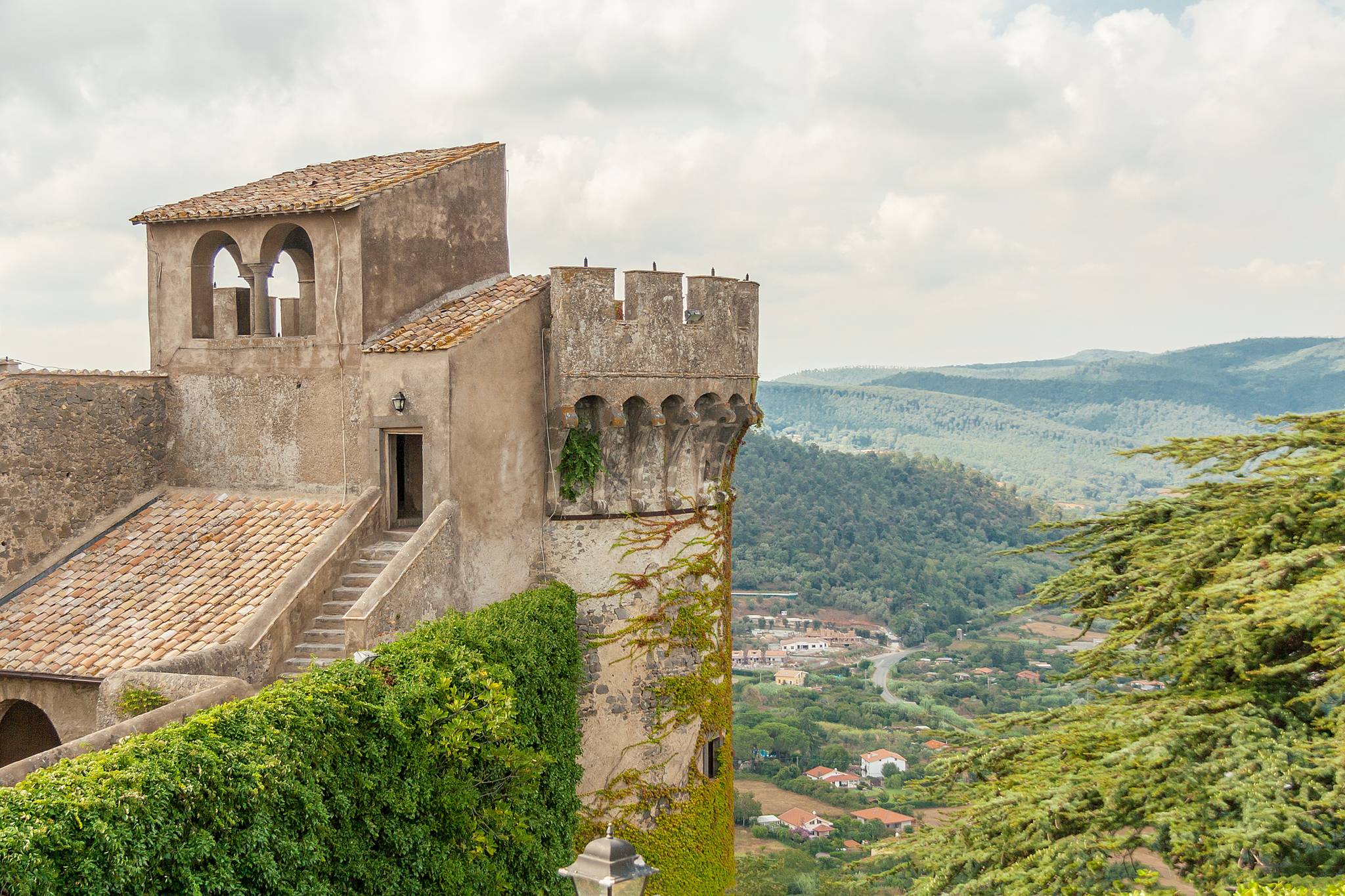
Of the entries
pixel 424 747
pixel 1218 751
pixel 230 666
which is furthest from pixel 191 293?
pixel 1218 751

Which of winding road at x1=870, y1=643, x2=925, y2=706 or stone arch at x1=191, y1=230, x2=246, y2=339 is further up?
stone arch at x1=191, y1=230, x2=246, y2=339

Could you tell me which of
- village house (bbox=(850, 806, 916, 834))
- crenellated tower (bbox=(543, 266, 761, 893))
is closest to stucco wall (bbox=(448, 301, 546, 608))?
crenellated tower (bbox=(543, 266, 761, 893))

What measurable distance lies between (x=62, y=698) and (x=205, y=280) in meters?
6.60

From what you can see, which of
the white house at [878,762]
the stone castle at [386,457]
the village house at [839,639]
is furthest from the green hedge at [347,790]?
the village house at [839,639]

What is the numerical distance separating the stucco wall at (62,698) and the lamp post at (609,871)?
29.5 feet

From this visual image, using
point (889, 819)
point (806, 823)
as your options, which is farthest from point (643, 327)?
point (806, 823)

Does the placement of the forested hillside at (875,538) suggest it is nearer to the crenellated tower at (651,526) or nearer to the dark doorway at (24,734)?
the crenellated tower at (651,526)

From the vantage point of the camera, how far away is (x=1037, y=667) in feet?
295

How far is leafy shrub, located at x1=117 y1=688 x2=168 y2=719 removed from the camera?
39.5ft

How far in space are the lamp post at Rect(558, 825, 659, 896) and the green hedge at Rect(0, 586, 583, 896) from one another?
231cm

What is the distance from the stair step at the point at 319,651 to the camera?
14.2 metres

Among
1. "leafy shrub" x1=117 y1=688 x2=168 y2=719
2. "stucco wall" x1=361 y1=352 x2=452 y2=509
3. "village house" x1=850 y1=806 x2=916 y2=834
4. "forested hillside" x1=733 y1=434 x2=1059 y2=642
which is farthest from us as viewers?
"forested hillside" x1=733 y1=434 x2=1059 y2=642

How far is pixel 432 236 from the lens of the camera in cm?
1747

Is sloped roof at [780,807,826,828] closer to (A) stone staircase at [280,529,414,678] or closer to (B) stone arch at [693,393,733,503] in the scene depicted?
(B) stone arch at [693,393,733,503]
